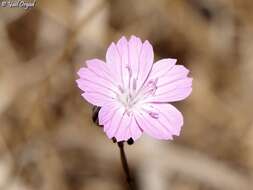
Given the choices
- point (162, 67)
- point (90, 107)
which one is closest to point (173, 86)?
point (162, 67)

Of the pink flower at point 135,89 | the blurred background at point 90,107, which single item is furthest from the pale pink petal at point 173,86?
the blurred background at point 90,107

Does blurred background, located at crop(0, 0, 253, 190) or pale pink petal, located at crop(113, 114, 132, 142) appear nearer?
pale pink petal, located at crop(113, 114, 132, 142)

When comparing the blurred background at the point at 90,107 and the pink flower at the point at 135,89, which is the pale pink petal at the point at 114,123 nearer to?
the pink flower at the point at 135,89

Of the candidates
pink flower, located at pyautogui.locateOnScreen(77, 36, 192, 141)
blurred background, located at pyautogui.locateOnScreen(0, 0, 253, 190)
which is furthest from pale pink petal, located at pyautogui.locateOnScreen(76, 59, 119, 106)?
blurred background, located at pyautogui.locateOnScreen(0, 0, 253, 190)

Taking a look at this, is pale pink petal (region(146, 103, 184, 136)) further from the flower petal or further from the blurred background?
the blurred background

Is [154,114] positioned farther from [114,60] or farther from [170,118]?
[114,60]

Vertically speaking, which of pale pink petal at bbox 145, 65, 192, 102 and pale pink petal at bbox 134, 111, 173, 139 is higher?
pale pink petal at bbox 145, 65, 192, 102

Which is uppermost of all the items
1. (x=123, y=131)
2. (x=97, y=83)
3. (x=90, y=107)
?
(x=90, y=107)
